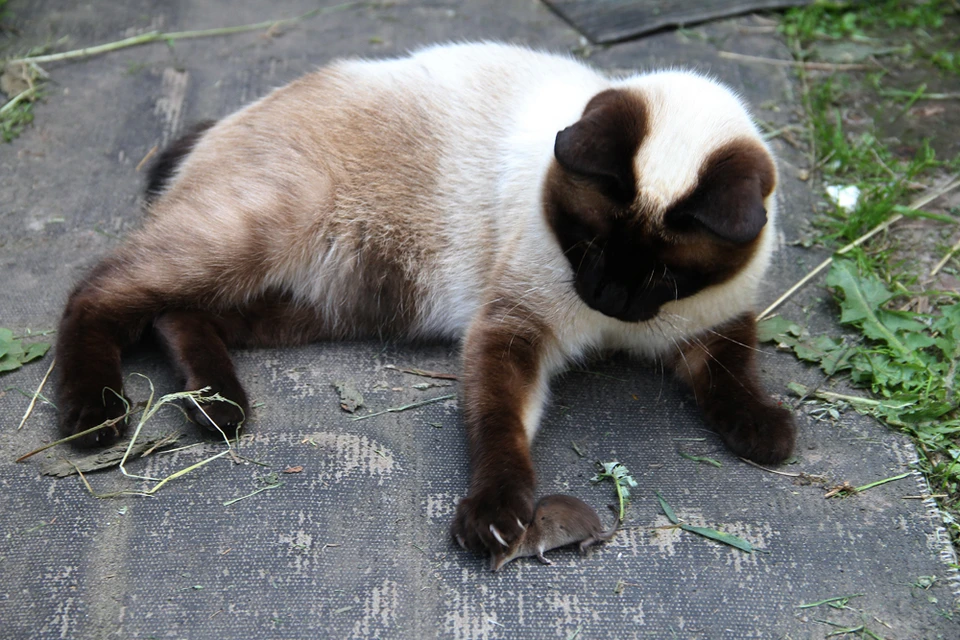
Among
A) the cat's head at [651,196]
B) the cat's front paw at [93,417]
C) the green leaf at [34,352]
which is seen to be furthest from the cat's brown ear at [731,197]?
the green leaf at [34,352]

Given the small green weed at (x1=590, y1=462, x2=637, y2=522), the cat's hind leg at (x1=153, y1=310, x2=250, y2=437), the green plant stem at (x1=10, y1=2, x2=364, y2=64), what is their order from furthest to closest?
the green plant stem at (x1=10, y1=2, x2=364, y2=64)
the cat's hind leg at (x1=153, y1=310, x2=250, y2=437)
the small green weed at (x1=590, y1=462, x2=637, y2=522)

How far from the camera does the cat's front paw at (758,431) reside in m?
2.63

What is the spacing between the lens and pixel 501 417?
2.57 m

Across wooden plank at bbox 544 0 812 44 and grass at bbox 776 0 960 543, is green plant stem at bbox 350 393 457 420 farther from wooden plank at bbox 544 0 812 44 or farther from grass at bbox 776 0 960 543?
wooden plank at bbox 544 0 812 44

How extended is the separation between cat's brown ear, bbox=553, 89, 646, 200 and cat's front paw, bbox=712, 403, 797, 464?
857 millimetres

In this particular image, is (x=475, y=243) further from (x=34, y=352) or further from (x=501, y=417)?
(x=34, y=352)

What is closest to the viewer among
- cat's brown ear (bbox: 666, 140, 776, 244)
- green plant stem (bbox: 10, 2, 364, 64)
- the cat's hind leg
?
cat's brown ear (bbox: 666, 140, 776, 244)

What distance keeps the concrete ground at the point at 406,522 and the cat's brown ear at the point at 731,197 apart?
2.73 feet

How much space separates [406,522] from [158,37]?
324 cm

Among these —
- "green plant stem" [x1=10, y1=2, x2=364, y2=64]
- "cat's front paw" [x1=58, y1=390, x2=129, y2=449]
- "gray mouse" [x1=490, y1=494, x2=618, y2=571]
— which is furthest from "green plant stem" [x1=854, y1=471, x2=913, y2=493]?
"green plant stem" [x1=10, y1=2, x2=364, y2=64]

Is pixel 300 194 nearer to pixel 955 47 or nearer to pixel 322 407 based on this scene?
pixel 322 407

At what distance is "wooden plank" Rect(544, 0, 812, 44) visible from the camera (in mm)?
4645

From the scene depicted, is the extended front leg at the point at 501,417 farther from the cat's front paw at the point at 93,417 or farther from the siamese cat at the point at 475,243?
the cat's front paw at the point at 93,417

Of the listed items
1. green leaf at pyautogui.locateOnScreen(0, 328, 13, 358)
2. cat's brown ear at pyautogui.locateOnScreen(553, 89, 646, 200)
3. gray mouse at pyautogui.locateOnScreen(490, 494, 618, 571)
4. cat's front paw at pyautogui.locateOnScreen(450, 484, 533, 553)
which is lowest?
gray mouse at pyautogui.locateOnScreen(490, 494, 618, 571)
